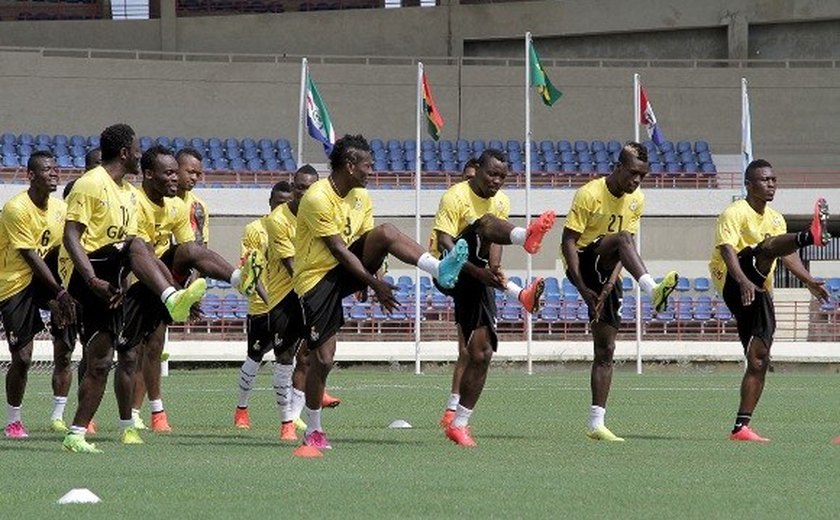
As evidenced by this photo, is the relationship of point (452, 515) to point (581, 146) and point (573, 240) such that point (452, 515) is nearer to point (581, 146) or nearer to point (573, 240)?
point (573, 240)

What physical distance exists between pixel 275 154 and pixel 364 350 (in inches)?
420

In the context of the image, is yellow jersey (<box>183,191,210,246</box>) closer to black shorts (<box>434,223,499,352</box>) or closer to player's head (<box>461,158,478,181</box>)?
player's head (<box>461,158,478,181</box>)

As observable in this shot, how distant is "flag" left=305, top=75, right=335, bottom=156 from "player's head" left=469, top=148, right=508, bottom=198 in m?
15.2

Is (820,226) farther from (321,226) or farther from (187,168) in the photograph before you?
(187,168)

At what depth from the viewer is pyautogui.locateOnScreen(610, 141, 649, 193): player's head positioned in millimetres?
12609

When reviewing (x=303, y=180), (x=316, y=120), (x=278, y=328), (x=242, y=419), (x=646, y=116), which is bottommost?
(x=242, y=419)

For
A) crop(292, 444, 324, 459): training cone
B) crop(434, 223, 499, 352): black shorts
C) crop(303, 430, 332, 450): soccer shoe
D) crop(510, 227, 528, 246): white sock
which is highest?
crop(510, 227, 528, 246): white sock

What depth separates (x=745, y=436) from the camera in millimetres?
12656

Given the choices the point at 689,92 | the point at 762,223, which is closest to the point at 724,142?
the point at 689,92

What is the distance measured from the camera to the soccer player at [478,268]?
39.2 ft

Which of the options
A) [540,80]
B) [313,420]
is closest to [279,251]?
[313,420]

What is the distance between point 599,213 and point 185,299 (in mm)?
3830

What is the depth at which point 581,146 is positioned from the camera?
42781mm

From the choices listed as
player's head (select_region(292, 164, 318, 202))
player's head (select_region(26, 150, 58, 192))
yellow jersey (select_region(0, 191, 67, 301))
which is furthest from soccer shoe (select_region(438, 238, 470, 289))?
yellow jersey (select_region(0, 191, 67, 301))
